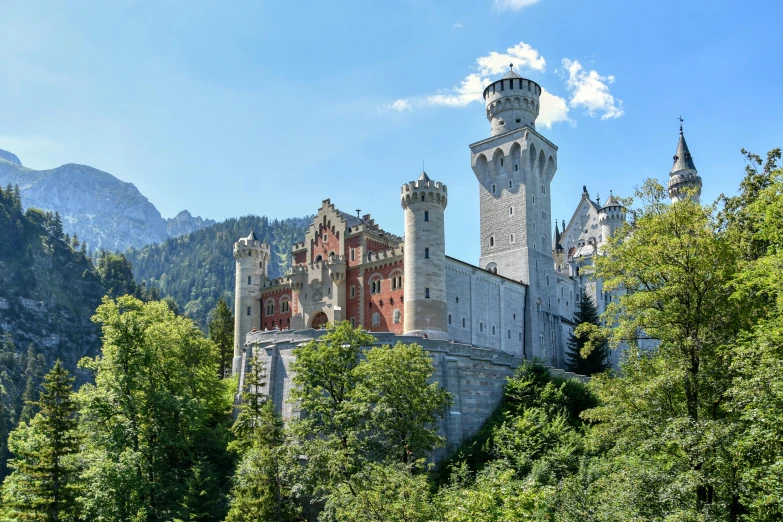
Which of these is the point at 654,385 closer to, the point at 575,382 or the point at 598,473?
the point at 598,473

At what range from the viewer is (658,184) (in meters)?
29.5

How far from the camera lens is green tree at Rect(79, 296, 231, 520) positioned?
40.2 metres

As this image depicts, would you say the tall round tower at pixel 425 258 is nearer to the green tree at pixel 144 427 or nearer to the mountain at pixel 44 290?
the green tree at pixel 144 427

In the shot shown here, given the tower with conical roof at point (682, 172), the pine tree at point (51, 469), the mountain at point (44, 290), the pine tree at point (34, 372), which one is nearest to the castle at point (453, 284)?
the pine tree at point (51, 469)

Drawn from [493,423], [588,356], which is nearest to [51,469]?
[493,423]

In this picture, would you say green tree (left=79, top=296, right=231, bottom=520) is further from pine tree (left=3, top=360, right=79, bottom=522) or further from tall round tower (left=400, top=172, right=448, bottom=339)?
tall round tower (left=400, top=172, right=448, bottom=339)

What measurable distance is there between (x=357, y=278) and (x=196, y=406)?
19.5 metres

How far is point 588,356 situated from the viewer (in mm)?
58125

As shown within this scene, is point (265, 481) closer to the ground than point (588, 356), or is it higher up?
closer to the ground

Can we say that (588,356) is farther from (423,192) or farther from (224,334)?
(224,334)

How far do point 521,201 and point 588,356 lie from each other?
17.1 m

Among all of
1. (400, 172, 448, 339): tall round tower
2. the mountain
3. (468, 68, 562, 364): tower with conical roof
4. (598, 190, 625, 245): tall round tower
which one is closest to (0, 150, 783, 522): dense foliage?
(400, 172, 448, 339): tall round tower

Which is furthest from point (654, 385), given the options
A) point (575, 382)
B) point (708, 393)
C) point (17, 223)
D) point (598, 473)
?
point (17, 223)

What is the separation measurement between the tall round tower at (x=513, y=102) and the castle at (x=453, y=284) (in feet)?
0.34
